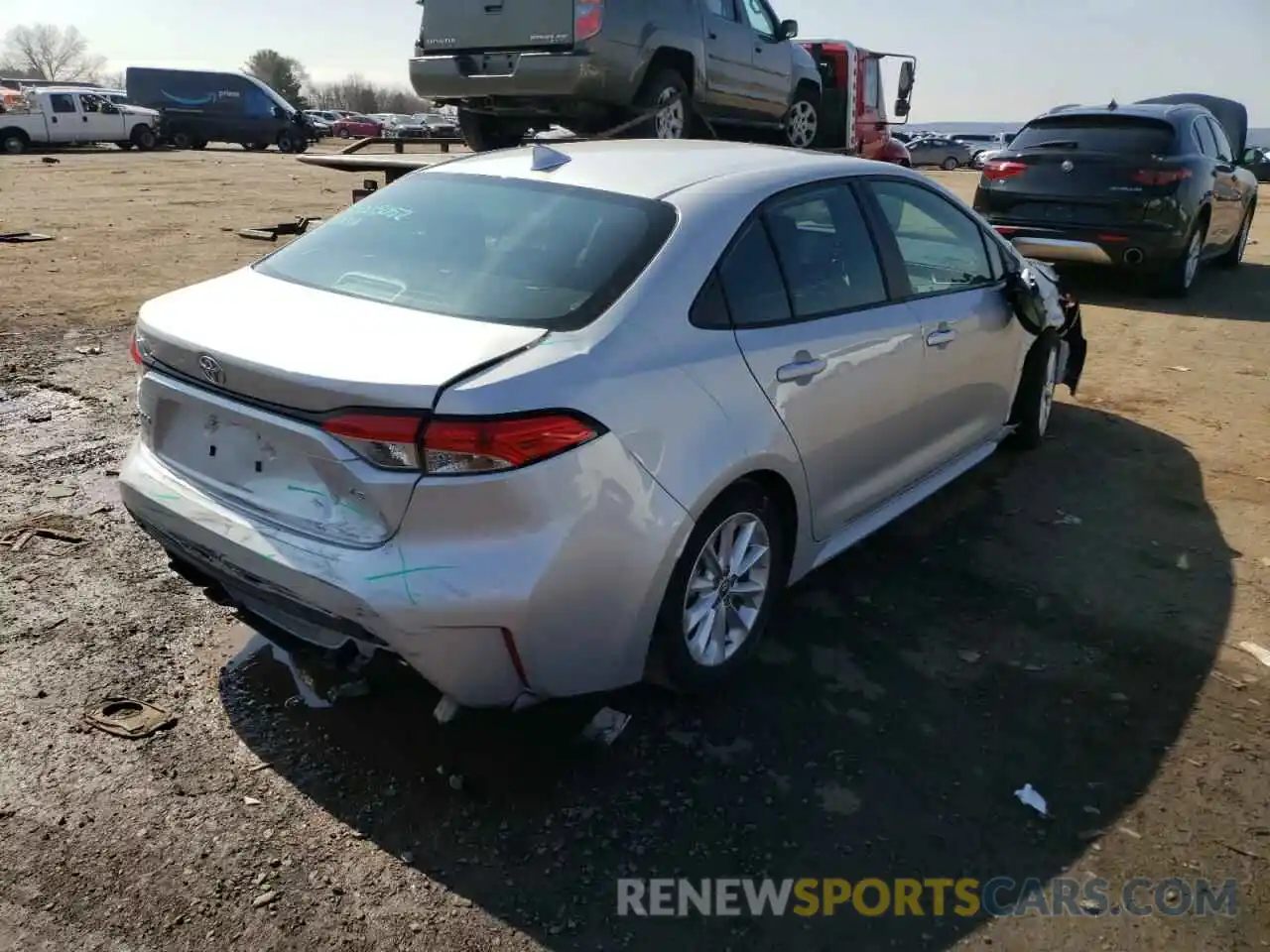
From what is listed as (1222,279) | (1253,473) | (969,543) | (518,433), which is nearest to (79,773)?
(518,433)

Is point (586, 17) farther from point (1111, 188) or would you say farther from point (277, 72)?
point (277, 72)

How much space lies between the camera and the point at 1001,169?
9.80m

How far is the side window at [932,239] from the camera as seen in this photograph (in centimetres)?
407

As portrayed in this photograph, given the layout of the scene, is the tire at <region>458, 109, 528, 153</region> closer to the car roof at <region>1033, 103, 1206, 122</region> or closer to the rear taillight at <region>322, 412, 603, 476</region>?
the car roof at <region>1033, 103, 1206, 122</region>

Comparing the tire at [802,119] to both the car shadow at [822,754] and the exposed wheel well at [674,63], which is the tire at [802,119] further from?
the car shadow at [822,754]

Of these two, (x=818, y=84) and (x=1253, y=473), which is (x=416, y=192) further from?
(x=818, y=84)

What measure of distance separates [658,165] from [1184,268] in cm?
814

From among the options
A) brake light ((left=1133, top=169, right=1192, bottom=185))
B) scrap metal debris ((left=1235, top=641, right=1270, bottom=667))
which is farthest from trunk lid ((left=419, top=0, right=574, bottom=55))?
scrap metal debris ((left=1235, top=641, right=1270, bottom=667))

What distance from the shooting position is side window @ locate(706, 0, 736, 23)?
10339 mm

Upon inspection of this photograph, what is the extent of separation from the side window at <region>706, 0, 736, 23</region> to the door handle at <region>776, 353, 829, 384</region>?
318 inches

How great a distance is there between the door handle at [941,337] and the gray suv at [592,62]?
19.1 feet

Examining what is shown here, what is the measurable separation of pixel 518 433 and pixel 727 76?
30.5 feet

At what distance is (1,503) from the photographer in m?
4.41

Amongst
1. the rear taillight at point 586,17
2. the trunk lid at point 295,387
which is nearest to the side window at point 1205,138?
the rear taillight at point 586,17
